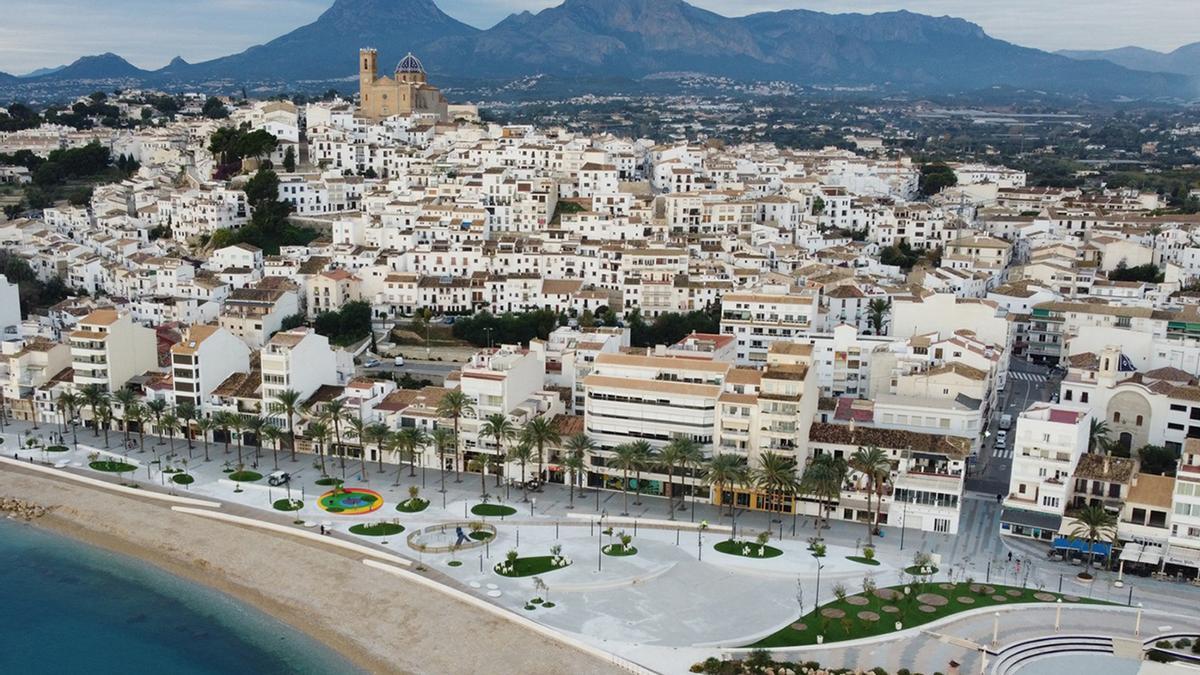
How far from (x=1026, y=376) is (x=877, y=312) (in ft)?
28.6

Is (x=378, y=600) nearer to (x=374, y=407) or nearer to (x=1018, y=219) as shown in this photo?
(x=374, y=407)

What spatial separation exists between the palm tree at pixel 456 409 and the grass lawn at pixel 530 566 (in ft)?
29.3

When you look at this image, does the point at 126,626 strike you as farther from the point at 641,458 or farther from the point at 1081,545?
the point at 1081,545

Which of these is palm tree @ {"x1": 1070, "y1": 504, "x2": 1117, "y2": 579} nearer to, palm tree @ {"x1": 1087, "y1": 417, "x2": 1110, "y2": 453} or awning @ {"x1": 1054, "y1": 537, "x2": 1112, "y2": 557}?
awning @ {"x1": 1054, "y1": 537, "x2": 1112, "y2": 557}

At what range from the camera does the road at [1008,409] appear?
42969mm

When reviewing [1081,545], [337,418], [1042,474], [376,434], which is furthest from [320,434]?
[1081,545]

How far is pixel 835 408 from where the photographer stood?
4606cm

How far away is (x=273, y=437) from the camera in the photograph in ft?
154

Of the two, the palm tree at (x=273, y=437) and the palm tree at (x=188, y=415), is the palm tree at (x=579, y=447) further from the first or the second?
the palm tree at (x=188, y=415)

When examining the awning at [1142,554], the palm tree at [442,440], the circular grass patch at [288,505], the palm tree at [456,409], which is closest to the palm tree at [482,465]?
the palm tree at [456,409]

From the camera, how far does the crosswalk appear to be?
55844mm

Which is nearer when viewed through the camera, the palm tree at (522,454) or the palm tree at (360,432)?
the palm tree at (522,454)

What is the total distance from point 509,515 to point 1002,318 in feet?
93.2

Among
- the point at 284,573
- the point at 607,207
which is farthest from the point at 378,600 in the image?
the point at 607,207
